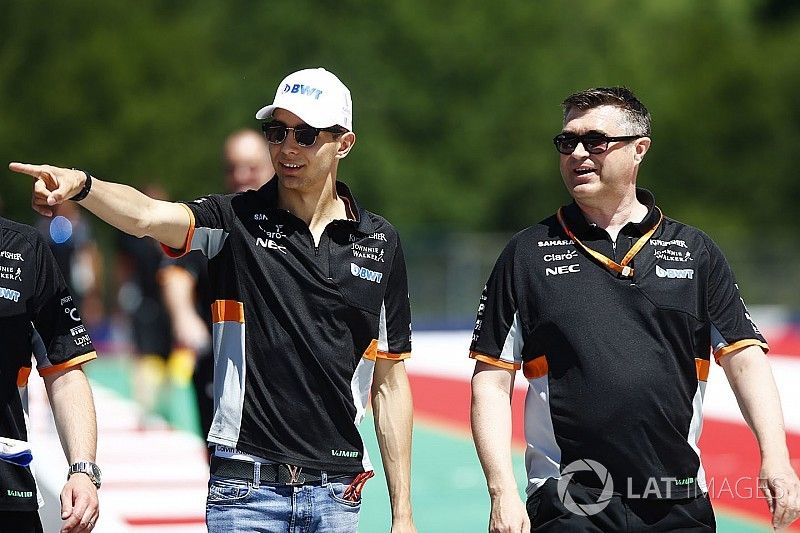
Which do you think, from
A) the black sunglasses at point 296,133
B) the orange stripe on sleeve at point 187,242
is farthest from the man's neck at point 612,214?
the orange stripe on sleeve at point 187,242

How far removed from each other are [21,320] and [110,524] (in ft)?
13.1

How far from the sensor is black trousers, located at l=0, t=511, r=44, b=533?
4.26m

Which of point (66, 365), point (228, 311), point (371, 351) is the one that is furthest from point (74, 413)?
point (371, 351)

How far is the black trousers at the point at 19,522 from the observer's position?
4.26 meters

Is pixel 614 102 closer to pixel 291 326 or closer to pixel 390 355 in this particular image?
pixel 390 355

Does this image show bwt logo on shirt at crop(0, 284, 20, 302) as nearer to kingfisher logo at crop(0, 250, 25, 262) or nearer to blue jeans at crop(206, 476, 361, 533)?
kingfisher logo at crop(0, 250, 25, 262)

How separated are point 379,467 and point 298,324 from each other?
6902mm

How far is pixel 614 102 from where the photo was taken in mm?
4984

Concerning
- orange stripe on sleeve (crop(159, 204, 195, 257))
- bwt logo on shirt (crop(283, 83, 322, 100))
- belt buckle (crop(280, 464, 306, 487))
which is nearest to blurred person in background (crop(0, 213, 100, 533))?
orange stripe on sleeve (crop(159, 204, 195, 257))

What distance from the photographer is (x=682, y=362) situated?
4.72 m

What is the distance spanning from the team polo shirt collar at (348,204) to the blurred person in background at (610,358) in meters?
0.51

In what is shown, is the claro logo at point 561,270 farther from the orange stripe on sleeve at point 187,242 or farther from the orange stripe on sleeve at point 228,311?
the orange stripe on sleeve at point 187,242

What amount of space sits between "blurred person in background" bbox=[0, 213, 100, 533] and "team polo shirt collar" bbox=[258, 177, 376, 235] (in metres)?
0.83

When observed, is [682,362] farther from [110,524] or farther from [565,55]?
[565,55]
